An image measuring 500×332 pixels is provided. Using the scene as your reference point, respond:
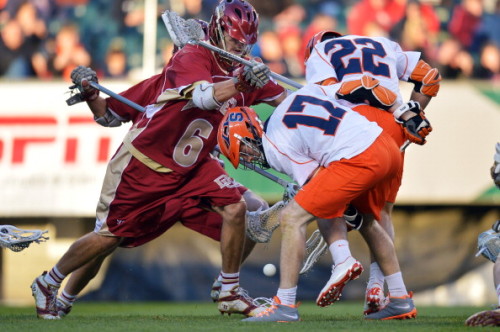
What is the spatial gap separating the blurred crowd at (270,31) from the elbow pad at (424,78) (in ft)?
14.7

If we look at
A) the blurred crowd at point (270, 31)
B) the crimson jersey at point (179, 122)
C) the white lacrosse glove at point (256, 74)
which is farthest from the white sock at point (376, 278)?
the blurred crowd at point (270, 31)

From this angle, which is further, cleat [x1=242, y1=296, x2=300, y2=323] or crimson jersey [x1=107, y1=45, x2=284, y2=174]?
crimson jersey [x1=107, y1=45, x2=284, y2=174]

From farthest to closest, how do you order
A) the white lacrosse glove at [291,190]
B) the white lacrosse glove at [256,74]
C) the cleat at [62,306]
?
the cleat at [62,306] < the white lacrosse glove at [291,190] < the white lacrosse glove at [256,74]

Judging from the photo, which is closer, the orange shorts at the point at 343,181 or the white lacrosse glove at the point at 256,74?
the orange shorts at the point at 343,181

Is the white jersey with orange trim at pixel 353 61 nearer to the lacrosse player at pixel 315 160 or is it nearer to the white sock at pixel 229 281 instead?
the lacrosse player at pixel 315 160

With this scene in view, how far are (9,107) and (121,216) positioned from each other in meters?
4.25

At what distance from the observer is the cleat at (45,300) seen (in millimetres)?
5766

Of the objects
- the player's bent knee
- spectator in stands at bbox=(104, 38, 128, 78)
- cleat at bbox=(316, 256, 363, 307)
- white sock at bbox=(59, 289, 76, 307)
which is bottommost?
white sock at bbox=(59, 289, 76, 307)

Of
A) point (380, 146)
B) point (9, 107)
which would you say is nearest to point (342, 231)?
point (380, 146)

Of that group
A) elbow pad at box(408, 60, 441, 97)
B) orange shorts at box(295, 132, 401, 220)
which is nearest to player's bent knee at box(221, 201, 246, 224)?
orange shorts at box(295, 132, 401, 220)

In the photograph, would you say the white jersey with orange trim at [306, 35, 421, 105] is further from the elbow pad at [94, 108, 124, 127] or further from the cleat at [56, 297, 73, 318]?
→ the cleat at [56, 297, 73, 318]

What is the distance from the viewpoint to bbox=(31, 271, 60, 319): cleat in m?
5.77

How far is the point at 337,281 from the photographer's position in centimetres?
476

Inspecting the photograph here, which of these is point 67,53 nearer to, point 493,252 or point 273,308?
point 273,308
